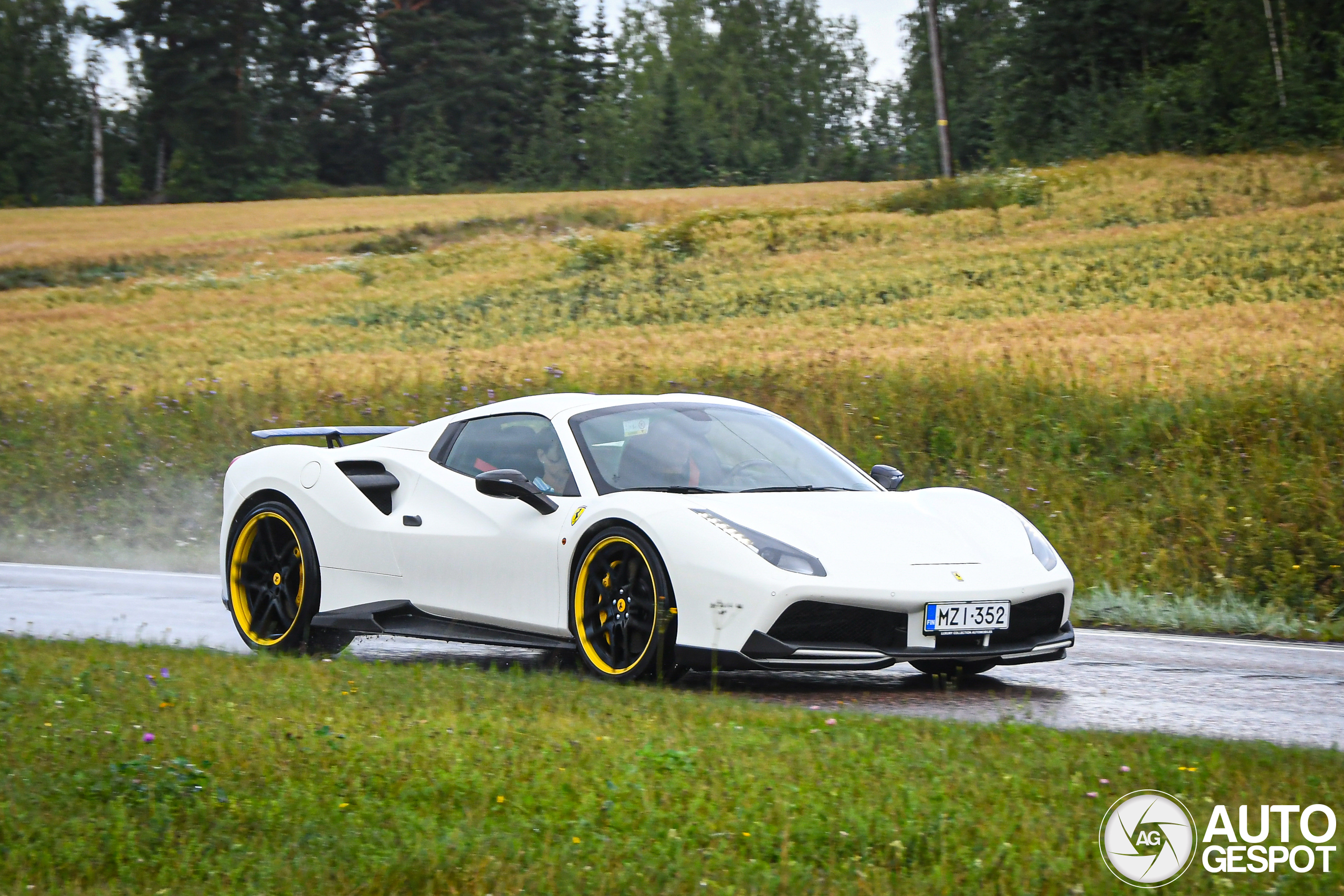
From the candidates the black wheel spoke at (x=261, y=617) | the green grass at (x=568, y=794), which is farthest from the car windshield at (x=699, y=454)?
the black wheel spoke at (x=261, y=617)

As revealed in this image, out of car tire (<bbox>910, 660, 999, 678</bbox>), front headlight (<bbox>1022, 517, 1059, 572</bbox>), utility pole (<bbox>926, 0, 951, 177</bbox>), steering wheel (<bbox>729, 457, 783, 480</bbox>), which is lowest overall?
car tire (<bbox>910, 660, 999, 678</bbox>)

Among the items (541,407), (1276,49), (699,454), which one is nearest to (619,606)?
(699,454)

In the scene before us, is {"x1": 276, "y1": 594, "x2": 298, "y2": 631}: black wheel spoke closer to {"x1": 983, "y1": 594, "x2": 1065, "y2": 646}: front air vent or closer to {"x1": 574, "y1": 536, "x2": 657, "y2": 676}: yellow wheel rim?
{"x1": 574, "y1": 536, "x2": 657, "y2": 676}: yellow wheel rim

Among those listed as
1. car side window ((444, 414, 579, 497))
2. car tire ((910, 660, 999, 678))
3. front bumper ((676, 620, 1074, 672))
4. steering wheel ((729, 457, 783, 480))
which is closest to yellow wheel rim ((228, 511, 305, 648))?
car side window ((444, 414, 579, 497))

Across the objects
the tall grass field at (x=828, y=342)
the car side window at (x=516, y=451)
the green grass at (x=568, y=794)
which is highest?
the tall grass field at (x=828, y=342)

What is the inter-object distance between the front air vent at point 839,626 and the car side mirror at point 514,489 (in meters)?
1.40

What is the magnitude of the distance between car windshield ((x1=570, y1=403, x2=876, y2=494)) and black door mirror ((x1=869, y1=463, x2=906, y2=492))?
14 cm

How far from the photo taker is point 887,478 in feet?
25.6

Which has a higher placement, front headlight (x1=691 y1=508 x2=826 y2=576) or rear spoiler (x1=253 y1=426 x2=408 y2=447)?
rear spoiler (x1=253 y1=426 x2=408 y2=447)

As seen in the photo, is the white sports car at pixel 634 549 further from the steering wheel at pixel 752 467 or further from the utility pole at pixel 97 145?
the utility pole at pixel 97 145

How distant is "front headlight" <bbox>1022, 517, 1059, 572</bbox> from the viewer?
22.5 ft

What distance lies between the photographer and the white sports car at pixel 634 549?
247 inches

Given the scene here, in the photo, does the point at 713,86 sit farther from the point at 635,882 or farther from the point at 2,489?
the point at 635,882

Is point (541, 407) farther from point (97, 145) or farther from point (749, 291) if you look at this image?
point (97, 145)
